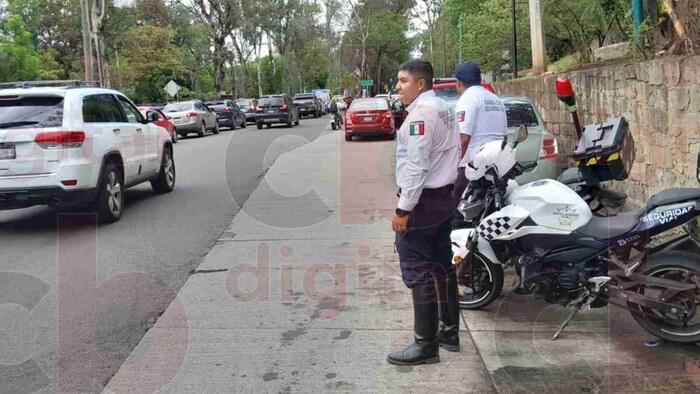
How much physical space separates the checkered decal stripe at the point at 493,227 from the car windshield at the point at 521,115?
453 cm

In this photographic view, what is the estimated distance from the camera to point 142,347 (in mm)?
4570

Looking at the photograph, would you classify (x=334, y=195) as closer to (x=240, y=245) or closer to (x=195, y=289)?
(x=240, y=245)

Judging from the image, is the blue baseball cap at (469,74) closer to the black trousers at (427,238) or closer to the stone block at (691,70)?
the black trousers at (427,238)

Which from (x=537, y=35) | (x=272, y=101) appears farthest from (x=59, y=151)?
(x=272, y=101)

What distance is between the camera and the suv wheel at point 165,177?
1100 centimetres

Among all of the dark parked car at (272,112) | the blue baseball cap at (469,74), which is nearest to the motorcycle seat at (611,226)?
the blue baseball cap at (469,74)

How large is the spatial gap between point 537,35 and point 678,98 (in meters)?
9.08

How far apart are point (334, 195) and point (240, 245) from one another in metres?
3.33

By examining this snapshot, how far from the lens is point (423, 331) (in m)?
4.27

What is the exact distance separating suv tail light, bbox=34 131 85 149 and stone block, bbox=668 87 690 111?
6.78 m

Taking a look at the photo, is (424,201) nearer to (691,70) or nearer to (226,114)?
(691,70)

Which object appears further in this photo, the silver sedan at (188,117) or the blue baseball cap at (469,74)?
the silver sedan at (188,117)

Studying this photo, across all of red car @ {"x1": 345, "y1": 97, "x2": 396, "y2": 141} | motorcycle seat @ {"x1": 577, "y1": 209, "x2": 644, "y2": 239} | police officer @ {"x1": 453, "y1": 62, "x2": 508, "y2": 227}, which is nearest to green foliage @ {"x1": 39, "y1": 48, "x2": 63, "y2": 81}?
red car @ {"x1": 345, "y1": 97, "x2": 396, "y2": 141}

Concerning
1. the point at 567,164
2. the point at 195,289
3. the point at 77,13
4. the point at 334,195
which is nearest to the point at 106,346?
the point at 195,289
